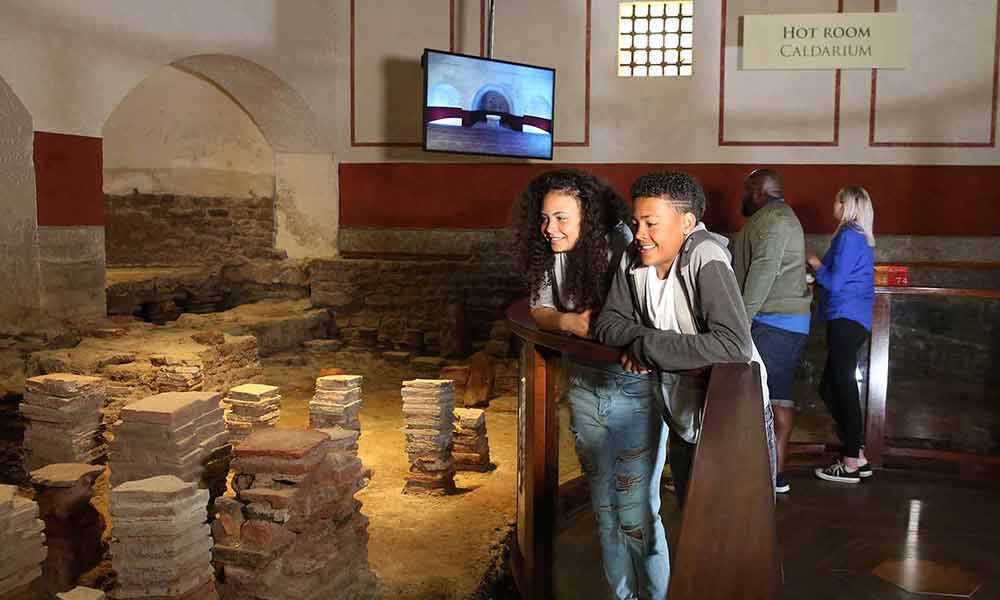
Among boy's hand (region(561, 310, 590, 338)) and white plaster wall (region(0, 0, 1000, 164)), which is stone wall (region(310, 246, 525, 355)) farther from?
boy's hand (region(561, 310, 590, 338))

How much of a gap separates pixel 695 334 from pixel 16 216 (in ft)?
23.5

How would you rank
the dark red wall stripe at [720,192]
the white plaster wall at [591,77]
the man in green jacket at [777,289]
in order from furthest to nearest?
the dark red wall stripe at [720,192] < the white plaster wall at [591,77] < the man in green jacket at [777,289]

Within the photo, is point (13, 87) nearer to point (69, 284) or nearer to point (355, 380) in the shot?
point (69, 284)

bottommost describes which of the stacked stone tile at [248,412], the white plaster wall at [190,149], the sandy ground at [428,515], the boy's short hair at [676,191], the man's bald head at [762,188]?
the sandy ground at [428,515]

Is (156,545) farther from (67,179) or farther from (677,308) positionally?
(67,179)

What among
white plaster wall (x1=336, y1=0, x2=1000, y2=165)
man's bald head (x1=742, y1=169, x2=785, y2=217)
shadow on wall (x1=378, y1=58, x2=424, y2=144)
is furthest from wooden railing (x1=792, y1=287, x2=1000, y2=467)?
shadow on wall (x1=378, y1=58, x2=424, y2=144)

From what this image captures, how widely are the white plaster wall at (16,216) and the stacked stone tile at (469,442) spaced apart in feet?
14.4

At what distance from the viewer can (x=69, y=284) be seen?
8500 millimetres

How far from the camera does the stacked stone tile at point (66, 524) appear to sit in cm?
465

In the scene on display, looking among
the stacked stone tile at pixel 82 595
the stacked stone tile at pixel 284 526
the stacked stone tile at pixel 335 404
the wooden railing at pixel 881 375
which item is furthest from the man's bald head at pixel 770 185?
the stacked stone tile at pixel 82 595

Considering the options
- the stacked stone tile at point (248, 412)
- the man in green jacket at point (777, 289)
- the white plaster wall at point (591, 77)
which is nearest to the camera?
the man in green jacket at point (777, 289)

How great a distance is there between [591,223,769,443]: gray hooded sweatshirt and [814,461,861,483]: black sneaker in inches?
107

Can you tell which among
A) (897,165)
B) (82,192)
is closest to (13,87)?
(82,192)

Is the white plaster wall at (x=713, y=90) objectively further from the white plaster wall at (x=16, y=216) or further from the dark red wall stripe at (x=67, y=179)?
the white plaster wall at (x=16, y=216)
